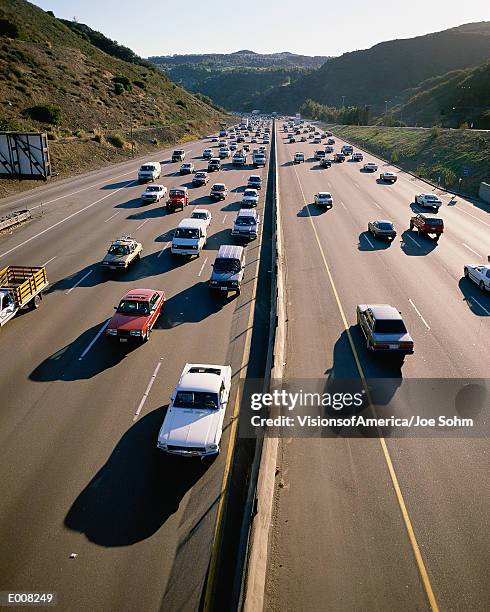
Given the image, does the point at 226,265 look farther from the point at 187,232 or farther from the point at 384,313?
the point at 384,313

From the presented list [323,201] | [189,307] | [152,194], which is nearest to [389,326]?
[189,307]

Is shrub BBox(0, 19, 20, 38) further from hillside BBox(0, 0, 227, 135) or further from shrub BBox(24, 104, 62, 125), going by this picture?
shrub BBox(24, 104, 62, 125)

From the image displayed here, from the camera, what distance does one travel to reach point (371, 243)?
33.7 metres

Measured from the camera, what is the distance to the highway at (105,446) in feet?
31.4

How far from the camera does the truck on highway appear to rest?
19688 mm

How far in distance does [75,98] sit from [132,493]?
283 ft

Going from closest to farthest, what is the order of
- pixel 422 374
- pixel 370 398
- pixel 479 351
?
pixel 370 398 → pixel 422 374 → pixel 479 351

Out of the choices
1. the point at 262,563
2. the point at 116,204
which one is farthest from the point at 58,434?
the point at 116,204

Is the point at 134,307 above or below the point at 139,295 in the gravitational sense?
below

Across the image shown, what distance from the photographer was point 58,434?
13.5 m

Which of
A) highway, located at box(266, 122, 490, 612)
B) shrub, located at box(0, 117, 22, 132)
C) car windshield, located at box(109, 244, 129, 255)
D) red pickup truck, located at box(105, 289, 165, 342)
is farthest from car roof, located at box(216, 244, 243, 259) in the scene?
shrub, located at box(0, 117, 22, 132)

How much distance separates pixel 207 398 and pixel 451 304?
15.4 metres

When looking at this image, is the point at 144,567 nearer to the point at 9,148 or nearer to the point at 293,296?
the point at 293,296

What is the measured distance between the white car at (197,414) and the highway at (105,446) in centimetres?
Result: 64
